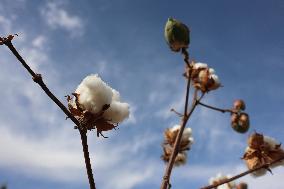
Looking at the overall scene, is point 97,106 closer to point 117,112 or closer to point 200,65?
point 117,112

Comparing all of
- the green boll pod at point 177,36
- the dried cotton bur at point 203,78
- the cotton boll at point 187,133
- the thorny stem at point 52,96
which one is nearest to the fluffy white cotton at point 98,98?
the thorny stem at point 52,96

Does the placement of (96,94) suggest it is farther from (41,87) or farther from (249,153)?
(249,153)

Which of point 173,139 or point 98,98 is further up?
point 173,139

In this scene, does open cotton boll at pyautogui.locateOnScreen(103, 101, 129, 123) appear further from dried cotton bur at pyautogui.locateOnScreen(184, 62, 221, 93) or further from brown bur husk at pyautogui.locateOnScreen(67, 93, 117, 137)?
dried cotton bur at pyautogui.locateOnScreen(184, 62, 221, 93)

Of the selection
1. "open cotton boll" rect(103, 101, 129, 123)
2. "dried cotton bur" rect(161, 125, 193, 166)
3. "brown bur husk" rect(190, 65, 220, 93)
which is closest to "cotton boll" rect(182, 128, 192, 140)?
"dried cotton bur" rect(161, 125, 193, 166)

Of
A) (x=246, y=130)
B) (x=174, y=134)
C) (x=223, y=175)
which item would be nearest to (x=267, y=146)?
(x=246, y=130)

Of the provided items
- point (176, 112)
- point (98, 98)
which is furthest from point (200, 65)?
point (98, 98)
